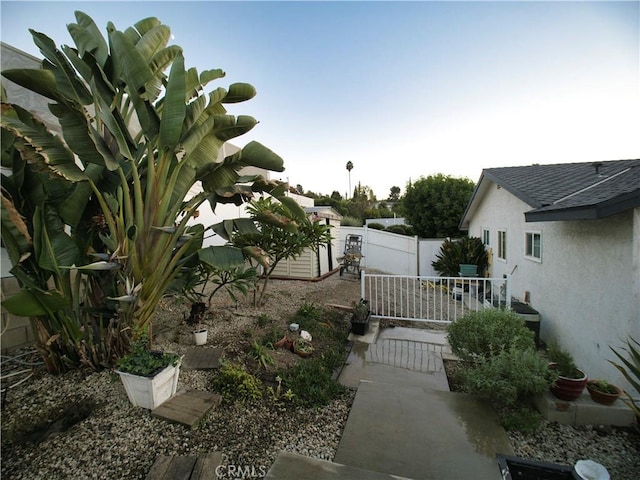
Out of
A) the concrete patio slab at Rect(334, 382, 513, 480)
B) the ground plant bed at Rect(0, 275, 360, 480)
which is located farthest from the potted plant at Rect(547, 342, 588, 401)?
the ground plant bed at Rect(0, 275, 360, 480)

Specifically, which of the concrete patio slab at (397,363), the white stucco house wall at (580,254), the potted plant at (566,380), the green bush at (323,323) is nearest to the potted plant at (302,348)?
the green bush at (323,323)

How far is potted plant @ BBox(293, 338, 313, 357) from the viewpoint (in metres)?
4.27

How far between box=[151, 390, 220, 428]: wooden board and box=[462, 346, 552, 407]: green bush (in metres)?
2.87

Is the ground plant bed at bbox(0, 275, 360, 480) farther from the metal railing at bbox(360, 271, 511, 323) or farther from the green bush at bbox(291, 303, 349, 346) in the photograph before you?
the metal railing at bbox(360, 271, 511, 323)

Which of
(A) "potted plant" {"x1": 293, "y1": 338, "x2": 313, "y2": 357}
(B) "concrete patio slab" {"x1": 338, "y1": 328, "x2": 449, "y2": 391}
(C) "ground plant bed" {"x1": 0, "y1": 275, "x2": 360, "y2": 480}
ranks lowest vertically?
(B) "concrete patio slab" {"x1": 338, "y1": 328, "x2": 449, "y2": 391}

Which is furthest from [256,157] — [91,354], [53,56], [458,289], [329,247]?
[458,289]

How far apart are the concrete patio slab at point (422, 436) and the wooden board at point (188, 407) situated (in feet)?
4.36

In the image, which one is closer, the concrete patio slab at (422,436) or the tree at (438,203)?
the concrete patio slab at (422,436)

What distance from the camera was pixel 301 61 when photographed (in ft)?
27.2

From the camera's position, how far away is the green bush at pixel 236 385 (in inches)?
119

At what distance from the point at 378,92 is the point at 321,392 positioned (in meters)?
8.98

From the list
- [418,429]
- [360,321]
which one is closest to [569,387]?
[418,429]

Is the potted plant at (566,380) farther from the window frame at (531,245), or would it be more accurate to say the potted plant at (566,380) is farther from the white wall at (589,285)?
the window frame at (531,245)

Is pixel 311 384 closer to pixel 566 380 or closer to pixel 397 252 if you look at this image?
pixel 566 380
